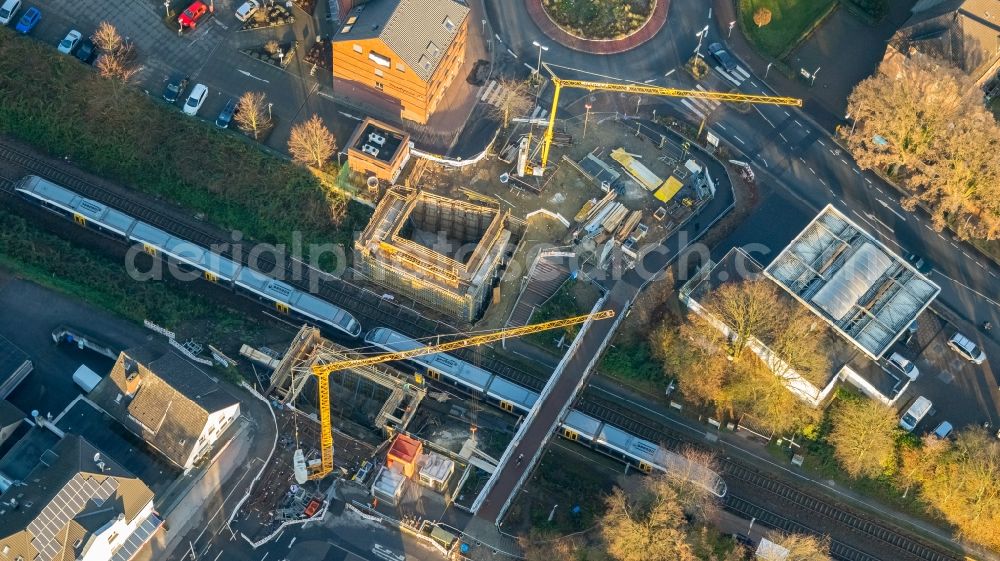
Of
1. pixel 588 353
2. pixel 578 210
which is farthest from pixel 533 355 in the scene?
pixel 578 210

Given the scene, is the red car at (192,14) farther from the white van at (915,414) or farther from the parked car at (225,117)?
the white van at (915,414)

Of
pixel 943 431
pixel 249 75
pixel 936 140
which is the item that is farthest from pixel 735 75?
pixel 249 75

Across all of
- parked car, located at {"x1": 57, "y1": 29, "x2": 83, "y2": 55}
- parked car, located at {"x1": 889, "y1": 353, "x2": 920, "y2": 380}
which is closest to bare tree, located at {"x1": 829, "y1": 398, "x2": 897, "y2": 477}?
parked car, located at {"x1": 889, "y1": 353, "x2": 920, "y2": 380}

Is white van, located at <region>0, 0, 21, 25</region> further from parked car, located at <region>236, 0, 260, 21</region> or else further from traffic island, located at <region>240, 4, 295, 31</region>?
traffic island, located at <region>240, 4, 295, 31</region>

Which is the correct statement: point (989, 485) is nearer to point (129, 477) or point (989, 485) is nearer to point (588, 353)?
point (588, 353)

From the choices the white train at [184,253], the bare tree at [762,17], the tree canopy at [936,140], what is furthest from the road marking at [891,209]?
the white train at [184,253]
